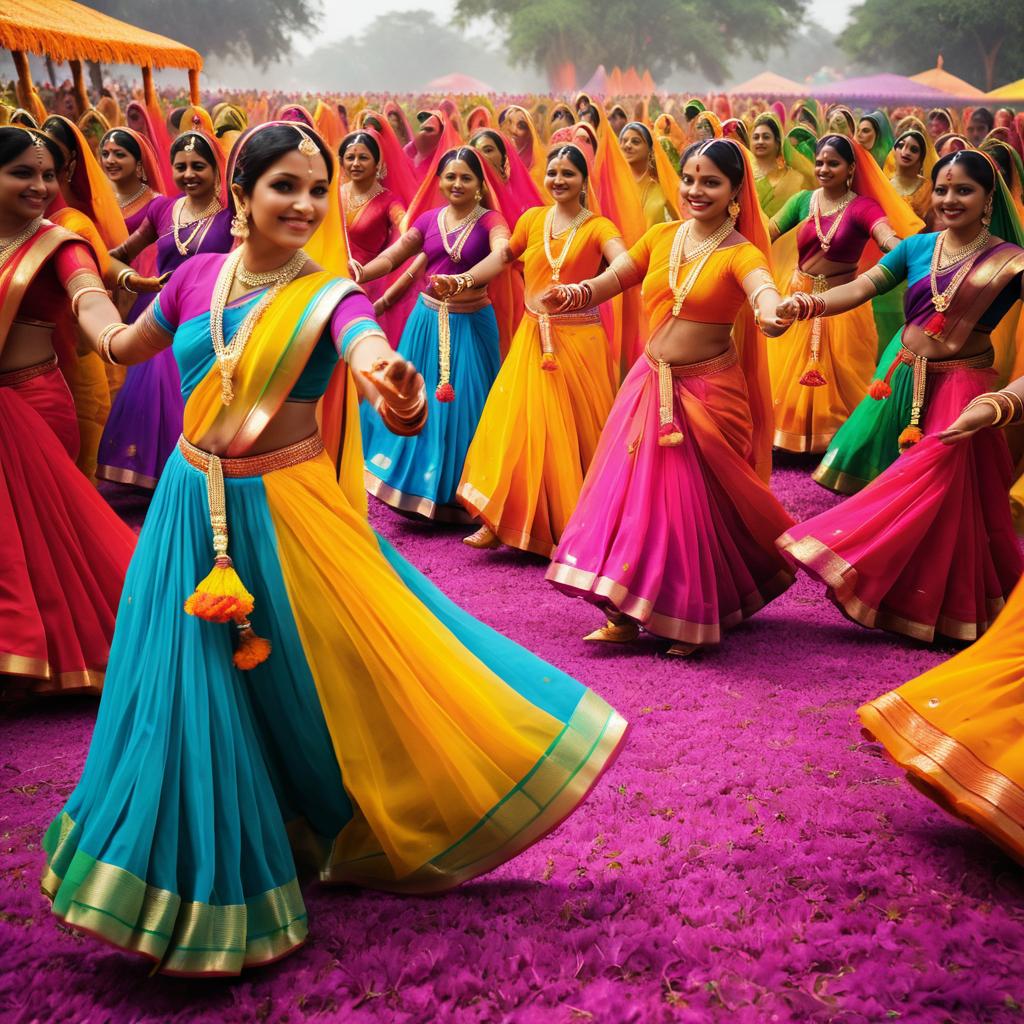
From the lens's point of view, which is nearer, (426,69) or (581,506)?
(581,506)

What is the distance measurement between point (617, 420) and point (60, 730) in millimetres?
2373

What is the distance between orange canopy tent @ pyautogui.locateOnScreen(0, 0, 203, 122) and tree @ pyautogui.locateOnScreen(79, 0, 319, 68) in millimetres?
15094

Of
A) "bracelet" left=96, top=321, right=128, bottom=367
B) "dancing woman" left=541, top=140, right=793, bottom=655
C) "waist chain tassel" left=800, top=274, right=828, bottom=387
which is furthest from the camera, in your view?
"waist chain tassel" left=800, top=274, right=828, bottom=387

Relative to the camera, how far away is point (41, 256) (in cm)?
396

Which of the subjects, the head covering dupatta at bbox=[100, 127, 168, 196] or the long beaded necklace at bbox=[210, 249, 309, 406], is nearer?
the long beaded necklace at bbox=[210, 249, 309, 406]

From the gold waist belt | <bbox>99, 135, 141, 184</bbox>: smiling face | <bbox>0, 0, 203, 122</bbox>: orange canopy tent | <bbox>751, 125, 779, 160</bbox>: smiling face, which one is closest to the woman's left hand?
the gold waist belt

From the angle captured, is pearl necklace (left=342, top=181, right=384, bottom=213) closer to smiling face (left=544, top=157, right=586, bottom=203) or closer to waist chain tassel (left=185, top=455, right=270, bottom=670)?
smiling face (left=544, top=157, right=586, bottom=203)

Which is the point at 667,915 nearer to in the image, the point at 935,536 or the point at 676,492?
the point at 676,492

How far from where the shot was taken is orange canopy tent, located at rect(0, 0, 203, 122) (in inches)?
460

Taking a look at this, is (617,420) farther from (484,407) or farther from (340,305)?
(340,305)

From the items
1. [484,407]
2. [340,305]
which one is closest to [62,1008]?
[340,305]

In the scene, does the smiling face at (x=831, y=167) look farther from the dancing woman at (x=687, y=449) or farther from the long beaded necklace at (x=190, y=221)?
the long beaded necklace at (x=190, y=221)

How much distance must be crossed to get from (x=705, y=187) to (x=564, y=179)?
139 cm

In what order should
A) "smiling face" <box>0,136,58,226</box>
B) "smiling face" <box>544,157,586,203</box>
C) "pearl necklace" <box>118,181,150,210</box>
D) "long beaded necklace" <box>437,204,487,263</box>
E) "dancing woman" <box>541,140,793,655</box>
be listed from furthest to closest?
"pearl necklace" <box>118,181,150,210</box> → "long beaded necklace" <box>437,204,487,263</box> → "smiling face" <box>544,157,586,203</box> → "dancing woman" <box>541,140,793,655</box> → "smiling face" <box>0,136,58,226</box>
